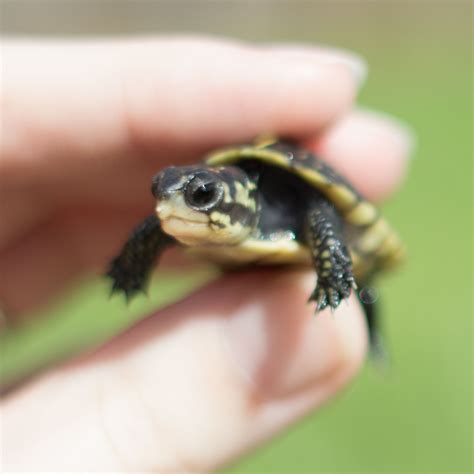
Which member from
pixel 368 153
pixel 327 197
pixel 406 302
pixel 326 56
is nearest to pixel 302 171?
pixel 327 197

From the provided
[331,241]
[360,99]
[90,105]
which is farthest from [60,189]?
[360,99]

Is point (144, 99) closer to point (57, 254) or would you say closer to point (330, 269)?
point (330, 269)

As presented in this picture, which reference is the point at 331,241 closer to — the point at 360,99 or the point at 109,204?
the point at 109,204

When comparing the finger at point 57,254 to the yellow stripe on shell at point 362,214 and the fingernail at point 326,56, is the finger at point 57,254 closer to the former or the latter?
the fingernail at point 326,56

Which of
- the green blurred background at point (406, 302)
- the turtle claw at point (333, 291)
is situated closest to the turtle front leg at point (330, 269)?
the turtle claw at point (333, 291)

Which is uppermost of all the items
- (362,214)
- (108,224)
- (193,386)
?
(362,214)

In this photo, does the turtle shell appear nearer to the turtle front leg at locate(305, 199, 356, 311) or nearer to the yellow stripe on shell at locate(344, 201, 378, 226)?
the yellow stripe on shell at locate(344, 201, 378, 226)
